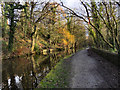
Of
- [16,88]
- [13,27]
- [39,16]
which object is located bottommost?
[16,88]

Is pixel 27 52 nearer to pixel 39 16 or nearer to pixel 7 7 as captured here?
pixel 39 16

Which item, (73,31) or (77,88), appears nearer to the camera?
(77,88)

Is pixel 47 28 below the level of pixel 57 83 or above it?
above

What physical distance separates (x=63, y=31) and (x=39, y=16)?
15157 mm

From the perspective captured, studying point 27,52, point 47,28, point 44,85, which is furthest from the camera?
Answer: point 47,28

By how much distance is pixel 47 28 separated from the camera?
26719 millimetres

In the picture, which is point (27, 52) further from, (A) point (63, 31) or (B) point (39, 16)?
(A) point (63, 31)

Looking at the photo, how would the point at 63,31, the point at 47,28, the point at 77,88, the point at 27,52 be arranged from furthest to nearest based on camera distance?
the point at 63,31 < the point at 47,28 < the point at 27,52 < the point at 77,88

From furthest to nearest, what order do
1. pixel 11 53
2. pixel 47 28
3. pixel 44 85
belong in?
pixel 47 28, pixel 11 53, pixel 44 85

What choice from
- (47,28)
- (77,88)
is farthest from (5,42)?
(77,88)

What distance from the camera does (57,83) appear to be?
20.1ft

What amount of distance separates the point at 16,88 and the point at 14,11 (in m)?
15.7

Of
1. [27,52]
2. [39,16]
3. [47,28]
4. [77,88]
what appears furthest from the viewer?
[47,28]

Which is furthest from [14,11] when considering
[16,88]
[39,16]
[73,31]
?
[73,31]
